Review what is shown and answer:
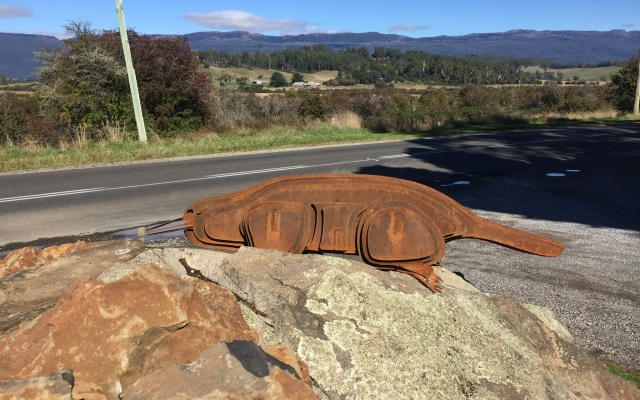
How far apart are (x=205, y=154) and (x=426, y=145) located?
769 centimetres

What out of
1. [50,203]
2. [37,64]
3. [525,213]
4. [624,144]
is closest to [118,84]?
[37,64]

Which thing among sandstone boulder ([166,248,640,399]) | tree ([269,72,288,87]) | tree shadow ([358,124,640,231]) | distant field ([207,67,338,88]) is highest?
distant field ([207,67,338,88])

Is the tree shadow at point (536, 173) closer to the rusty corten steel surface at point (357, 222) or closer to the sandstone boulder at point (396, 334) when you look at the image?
the sandstone boulder at point (396, 334)

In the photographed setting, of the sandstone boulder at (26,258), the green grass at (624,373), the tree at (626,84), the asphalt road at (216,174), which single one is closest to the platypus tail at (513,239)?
the green grass at (624,373)

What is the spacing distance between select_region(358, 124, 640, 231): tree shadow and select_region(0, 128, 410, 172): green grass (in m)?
3.66

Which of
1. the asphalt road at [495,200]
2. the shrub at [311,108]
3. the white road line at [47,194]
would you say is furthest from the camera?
the shrub at [311,108]

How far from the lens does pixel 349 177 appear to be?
2643 millimetres

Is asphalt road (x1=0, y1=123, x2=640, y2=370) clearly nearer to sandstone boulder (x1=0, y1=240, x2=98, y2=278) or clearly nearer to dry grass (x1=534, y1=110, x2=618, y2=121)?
sandstone boulder (x1=0, y1=240, x2=98, y2=278)

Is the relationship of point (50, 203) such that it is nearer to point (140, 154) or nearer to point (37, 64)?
point (140, 154)

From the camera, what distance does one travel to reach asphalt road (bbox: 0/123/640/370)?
5.42 metres

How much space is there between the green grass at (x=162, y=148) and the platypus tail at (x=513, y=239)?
13.7 metres

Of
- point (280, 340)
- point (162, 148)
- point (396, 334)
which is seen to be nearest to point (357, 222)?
point (396, 334)

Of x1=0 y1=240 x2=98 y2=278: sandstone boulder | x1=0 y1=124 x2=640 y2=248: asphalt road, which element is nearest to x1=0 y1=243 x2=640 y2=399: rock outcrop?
x1=0 y1=240 x2=98 y2=278: sandstone boulder

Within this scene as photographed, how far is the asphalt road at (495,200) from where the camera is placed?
5.42 metres
